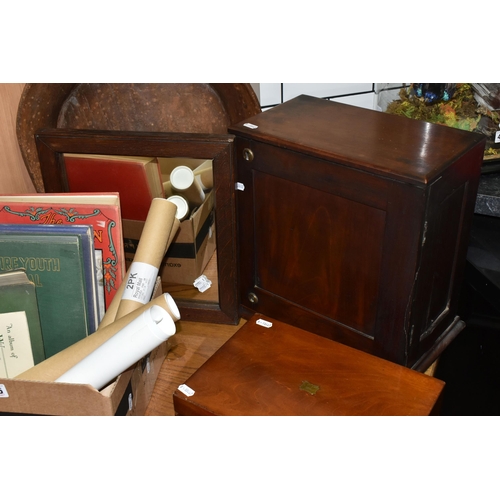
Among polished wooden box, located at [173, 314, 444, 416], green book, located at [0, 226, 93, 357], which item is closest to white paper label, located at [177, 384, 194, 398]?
A: polished wooden box, located at [173, 314, 444, 416]

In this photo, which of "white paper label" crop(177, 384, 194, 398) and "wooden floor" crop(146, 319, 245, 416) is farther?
"wooden floor" crop(146, 319, 245, 416)

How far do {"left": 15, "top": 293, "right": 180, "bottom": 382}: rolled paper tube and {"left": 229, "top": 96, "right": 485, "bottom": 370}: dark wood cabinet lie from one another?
28 cm

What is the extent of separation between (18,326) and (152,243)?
256 millimetres

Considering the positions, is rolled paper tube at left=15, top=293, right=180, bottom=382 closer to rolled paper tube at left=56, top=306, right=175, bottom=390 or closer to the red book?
rolled paper tube at left=56, top=306, right=175, bottom=390

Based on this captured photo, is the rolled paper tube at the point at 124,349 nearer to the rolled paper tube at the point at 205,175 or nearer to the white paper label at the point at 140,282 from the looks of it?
the white paper label at the point at 140,282

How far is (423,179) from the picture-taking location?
0.87 m

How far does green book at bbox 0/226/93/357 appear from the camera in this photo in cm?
101

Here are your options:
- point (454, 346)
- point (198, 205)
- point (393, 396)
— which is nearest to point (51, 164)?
point (198, 205)

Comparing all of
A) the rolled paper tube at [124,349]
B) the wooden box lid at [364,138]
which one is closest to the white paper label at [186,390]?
the rolled paper tube at [124,349]

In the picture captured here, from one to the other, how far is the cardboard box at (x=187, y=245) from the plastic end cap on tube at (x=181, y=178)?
0.05 m

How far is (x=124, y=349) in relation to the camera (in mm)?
895

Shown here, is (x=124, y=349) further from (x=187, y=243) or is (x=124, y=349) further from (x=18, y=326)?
(x=187, y=243)

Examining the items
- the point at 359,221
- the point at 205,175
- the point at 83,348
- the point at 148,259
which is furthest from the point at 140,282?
the point at 359,221

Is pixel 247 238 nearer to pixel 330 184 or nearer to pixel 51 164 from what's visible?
pixel 330 184
